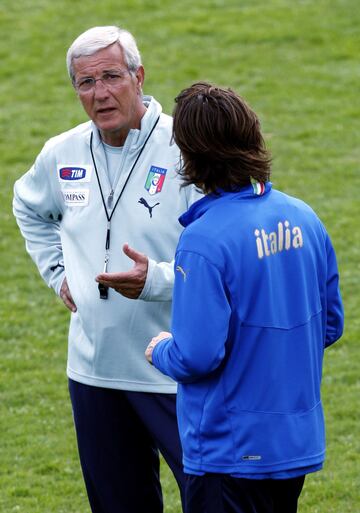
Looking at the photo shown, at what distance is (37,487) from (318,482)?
1.46 meters

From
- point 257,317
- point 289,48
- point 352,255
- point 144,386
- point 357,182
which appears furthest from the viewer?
point 289,48

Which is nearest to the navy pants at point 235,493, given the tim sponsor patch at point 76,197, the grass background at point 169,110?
the tim sponsor patch at point 76,197

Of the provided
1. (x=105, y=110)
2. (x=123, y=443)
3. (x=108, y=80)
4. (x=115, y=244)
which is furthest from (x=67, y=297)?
(x=108, y=80)

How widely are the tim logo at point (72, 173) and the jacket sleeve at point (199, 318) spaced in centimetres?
117

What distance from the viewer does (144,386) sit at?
4.54 m

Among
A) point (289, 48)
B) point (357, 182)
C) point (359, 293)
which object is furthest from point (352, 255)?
point (289, 48)

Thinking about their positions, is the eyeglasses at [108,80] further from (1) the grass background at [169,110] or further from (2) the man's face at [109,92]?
(1) the grass background at [169,110]

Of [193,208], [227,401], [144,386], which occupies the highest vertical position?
[193,208]

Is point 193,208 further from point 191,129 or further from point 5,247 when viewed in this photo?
point 5,247

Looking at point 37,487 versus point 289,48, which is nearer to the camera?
point 37,487

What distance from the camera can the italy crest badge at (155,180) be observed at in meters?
4.47

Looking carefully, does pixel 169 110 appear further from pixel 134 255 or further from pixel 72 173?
pixel 134 255

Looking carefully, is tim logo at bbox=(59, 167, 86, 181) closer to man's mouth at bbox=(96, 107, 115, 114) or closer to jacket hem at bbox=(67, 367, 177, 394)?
man's mouth at bbox=(96, 107, 115, 114)

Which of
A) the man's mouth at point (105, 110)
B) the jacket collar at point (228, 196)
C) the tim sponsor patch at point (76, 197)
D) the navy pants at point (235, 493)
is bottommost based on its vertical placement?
the navy pants at point (235, 493)
